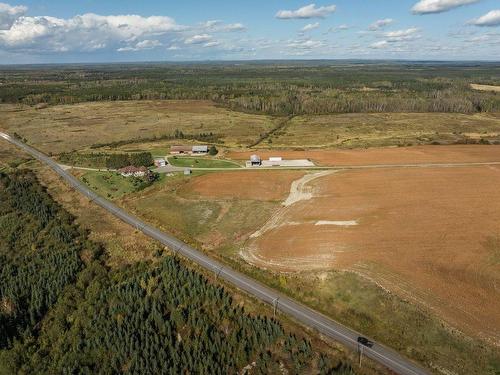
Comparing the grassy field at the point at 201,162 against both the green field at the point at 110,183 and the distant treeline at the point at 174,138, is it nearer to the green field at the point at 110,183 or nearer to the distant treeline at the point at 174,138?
the green field at the point at 110,183

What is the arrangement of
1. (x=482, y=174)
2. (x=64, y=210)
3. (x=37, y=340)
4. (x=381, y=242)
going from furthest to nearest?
(x=482, y=174)
(x=64, y=210)
(x=381, y=242)
(x=37, y=340)

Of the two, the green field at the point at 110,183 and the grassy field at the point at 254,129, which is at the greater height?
the grassy field at the point at 254,129

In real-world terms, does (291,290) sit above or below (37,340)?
above

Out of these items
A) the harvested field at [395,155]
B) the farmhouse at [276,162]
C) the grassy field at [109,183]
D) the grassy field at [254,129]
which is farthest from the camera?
the grassy field at [254,129]

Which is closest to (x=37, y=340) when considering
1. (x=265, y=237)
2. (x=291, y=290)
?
(x=291, y=290)

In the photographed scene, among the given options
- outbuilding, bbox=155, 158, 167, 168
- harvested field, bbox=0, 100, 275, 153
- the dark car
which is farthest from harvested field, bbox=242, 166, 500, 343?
harvested field, bbox=0, 100, 275, 153

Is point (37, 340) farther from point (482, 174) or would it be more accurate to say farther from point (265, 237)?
point (482, 174)

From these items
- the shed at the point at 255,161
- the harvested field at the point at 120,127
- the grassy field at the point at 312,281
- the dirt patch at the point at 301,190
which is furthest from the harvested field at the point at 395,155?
the grassy field at the point at 312,281
